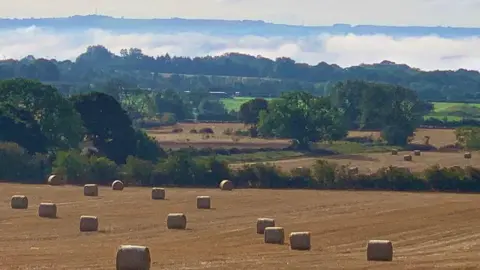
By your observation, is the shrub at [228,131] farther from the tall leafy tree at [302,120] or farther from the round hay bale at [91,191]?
the round hay bale at [91,191]

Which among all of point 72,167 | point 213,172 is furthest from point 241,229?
point 72,167

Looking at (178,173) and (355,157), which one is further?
(355,157)

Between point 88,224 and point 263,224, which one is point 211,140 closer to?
point 88,224

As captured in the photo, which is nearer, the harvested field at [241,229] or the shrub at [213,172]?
the harvested field at [241,229]

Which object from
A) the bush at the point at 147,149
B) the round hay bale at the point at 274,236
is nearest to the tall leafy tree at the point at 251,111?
the bush at the point at 147,149

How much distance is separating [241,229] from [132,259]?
Answer: 45.5 ft

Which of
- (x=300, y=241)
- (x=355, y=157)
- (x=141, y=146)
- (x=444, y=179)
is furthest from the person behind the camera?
(x=355, y=157)

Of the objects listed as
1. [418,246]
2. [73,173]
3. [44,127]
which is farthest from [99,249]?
[44,127]

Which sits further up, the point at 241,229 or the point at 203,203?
the point at 241,229

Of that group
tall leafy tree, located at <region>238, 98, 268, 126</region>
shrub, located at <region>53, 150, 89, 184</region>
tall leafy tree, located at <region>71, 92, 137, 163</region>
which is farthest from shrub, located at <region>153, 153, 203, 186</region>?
tall leafy tree, located at <region>238, 98, 268, 126</region>

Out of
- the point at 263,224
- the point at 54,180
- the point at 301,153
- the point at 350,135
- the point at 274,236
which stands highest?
the point at 274,236

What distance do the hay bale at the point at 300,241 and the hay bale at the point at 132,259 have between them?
8.02m

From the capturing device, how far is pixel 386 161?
87.1 meters

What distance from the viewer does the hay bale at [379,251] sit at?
35.3m
